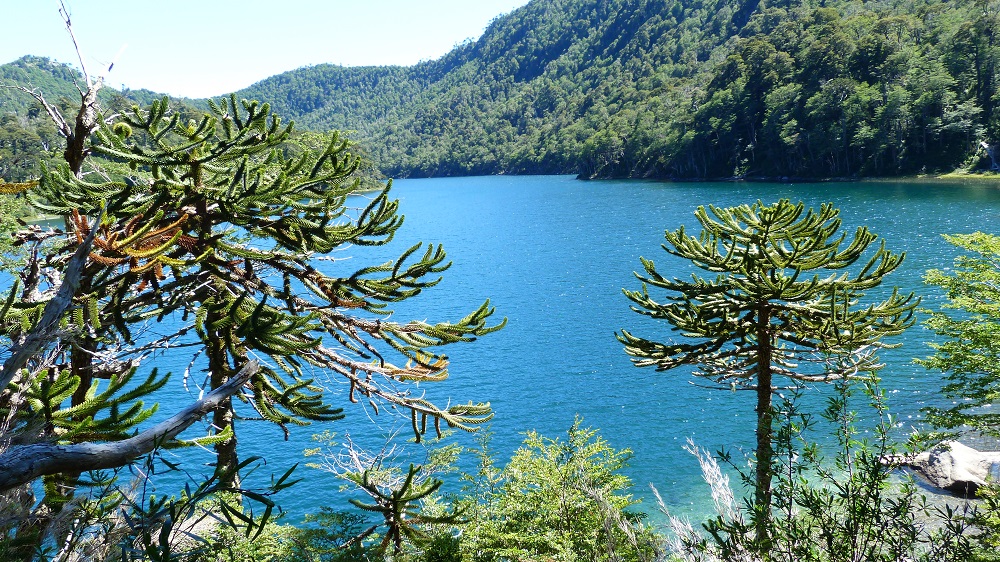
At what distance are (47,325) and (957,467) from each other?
19694 millimetres

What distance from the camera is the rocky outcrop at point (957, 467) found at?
1606cm

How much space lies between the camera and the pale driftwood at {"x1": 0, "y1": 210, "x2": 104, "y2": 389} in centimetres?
379

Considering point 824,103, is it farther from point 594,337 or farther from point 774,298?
point 774,298

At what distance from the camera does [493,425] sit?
2166cm

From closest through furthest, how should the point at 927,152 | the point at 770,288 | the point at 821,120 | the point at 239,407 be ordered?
the point at 770,288 < the point at 239,407 < the point at 927,152 < the point at 821,120

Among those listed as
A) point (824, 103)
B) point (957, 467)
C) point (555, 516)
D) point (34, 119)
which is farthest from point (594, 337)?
point (34, 119)

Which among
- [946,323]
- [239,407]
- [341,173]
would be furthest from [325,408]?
[239,407]

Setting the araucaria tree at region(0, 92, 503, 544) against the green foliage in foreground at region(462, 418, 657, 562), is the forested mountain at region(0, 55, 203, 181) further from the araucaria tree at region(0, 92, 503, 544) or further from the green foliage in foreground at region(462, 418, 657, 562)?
the green foliage in foreground at region(462, 418, 657, 562)

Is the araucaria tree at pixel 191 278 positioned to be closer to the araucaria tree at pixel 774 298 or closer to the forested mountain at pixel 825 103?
the araucaria tree at pixel 774 298

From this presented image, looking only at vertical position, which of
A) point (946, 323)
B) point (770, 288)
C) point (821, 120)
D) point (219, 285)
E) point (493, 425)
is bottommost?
point (493, 425)

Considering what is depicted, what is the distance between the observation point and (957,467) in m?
16.5

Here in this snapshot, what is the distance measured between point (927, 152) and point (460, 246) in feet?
178

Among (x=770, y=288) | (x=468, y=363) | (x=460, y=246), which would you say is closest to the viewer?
(x=770, y=288)

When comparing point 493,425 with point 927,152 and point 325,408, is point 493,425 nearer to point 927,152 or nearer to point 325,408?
point 325,408
